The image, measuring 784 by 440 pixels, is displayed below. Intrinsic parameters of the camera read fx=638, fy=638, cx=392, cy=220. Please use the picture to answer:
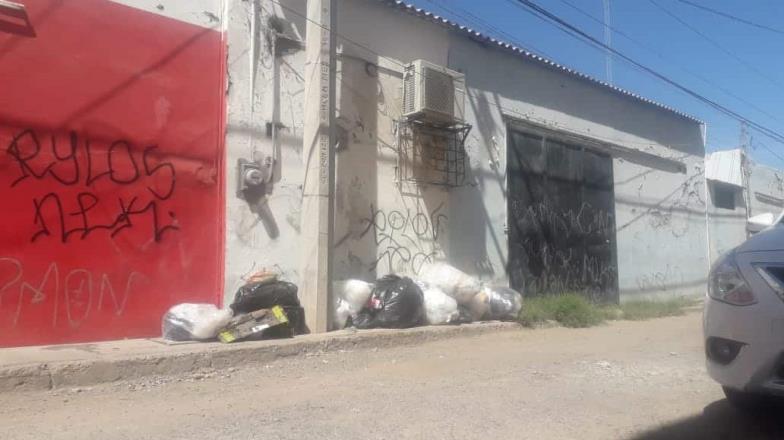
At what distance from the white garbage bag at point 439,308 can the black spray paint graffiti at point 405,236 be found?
0.84 meters

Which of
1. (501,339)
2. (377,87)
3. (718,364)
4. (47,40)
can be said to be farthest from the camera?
(377,87)

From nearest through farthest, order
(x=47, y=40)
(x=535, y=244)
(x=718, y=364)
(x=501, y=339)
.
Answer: (x=718, y=364) → (x=47, y=40) → (x=501, y=339) → (x=535, y=244)

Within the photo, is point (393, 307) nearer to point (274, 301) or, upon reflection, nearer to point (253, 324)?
point (274, 301)

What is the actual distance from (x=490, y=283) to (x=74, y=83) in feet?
20.0

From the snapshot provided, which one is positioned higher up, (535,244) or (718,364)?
(535,244)

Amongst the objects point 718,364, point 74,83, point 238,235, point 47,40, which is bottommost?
point 718,364

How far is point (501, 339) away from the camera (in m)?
7.46

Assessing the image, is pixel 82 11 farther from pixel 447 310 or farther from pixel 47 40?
pixel 447 310

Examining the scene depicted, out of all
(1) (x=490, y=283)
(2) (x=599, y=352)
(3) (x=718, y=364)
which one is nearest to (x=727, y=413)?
(3) (x=718, y=364)

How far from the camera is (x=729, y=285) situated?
3.34m

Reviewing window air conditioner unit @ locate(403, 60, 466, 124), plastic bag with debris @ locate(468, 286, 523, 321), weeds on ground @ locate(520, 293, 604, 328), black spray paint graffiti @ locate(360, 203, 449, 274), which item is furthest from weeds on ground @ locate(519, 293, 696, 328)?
window air conditioner unit @ locate(403, 60, 466, 124)

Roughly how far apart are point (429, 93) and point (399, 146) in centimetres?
79

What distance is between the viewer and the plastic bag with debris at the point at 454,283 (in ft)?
25.9

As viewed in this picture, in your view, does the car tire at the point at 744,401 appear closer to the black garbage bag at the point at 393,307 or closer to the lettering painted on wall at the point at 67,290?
the black garbage bag at the point at 393,307
